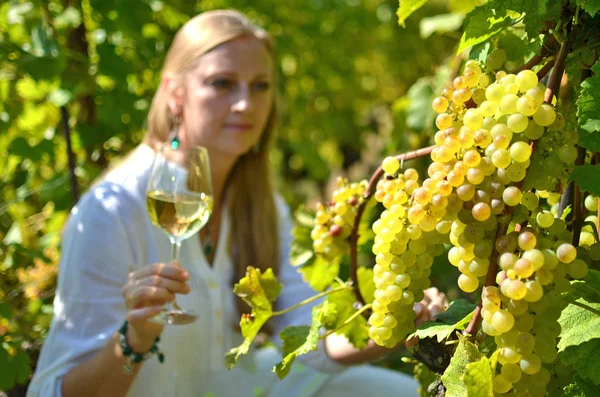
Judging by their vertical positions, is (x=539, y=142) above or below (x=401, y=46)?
above

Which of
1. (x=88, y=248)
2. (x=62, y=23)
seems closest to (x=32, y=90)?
(x=62, y=23)

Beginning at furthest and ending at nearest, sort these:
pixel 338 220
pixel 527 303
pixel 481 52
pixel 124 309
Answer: pixel 124 309 → pixel 338 220 → pixel 481 52 → pixel 527 303

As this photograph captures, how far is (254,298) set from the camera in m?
1.18

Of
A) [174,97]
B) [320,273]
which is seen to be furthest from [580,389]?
[174,97]

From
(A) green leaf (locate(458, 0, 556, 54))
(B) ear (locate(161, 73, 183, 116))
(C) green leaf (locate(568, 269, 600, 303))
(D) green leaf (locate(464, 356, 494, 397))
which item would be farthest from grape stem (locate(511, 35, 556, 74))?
(B) ear (locate(161, 73, 183, 116))

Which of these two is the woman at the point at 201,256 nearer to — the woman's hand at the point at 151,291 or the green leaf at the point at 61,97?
the woman's hand at the point at 151,291

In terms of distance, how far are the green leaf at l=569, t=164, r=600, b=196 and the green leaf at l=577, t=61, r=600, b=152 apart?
3 cm

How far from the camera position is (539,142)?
85 centimetres

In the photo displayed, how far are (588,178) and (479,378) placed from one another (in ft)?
0.84

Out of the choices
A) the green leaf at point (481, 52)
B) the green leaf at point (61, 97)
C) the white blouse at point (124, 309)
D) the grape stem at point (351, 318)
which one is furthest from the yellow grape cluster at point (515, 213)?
the green leaf at point (61, 97)

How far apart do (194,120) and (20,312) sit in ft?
2.34

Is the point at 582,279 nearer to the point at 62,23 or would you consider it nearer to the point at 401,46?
the point at 62,23

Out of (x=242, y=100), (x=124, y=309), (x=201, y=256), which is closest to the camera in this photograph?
(x=124, y=309)

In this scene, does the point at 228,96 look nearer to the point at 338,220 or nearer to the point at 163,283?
the point at 163,283
